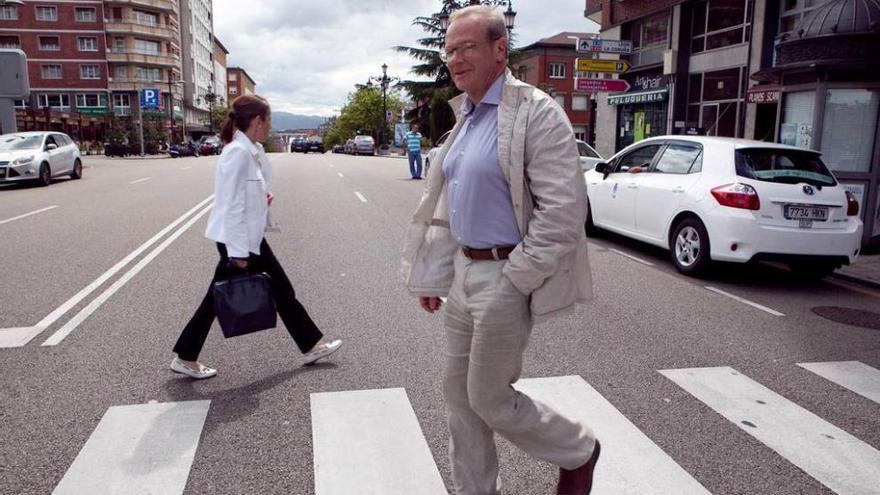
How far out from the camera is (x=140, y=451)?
339 cm

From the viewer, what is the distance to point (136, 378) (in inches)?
173

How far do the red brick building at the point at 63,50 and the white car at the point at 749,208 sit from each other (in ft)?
245

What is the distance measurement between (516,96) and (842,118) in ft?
30.4

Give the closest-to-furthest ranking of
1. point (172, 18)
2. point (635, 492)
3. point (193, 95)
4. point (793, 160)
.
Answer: point (635, 492), point (793, 160), point (172, 18), point (193, 95)

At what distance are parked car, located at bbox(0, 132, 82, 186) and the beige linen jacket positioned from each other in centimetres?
2047

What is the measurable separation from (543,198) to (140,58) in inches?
3311

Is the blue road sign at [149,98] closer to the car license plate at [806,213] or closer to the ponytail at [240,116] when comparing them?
the car license plate at [806,213]

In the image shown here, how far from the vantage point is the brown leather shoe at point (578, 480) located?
2.69 metres

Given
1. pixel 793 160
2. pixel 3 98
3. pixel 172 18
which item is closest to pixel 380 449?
pixel 793 160

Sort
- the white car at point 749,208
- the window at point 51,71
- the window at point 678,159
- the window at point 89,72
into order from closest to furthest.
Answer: the white car at point 749,208 → the window at point 678,159 → the window at point 51,71 → the window at point 89,72

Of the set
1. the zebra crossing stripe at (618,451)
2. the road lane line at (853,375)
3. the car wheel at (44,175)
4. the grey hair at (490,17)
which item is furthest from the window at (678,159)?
the car wheel at (44,175)

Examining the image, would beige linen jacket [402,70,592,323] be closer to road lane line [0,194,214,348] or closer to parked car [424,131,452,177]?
parked car [424,131,452,177]

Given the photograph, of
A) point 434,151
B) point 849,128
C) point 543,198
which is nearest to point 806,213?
point 849,128

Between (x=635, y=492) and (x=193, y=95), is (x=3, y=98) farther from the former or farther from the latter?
(x=193, y=95)
